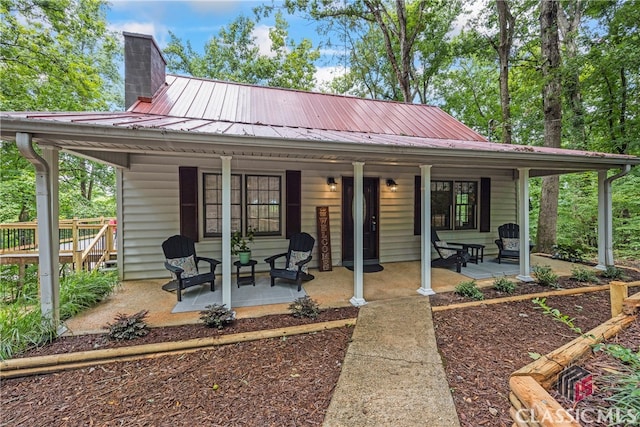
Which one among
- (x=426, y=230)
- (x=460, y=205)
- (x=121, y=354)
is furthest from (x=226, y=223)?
(x=460, y=205)

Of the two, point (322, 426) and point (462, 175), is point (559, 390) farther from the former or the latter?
point (462, 175)

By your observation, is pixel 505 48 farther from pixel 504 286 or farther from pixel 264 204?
pixel 264 204

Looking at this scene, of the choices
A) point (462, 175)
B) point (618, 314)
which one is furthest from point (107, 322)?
point (462, 175)

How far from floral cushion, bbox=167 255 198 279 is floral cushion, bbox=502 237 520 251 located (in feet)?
22.4

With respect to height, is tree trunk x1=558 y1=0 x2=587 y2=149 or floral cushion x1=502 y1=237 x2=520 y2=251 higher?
tree trunk x1=558 y1=0 x2=587 y2=149

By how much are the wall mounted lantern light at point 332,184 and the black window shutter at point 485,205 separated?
396cm

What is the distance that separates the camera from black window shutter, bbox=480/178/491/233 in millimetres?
7004

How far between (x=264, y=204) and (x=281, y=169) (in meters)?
0.82

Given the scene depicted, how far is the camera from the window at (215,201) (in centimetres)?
542

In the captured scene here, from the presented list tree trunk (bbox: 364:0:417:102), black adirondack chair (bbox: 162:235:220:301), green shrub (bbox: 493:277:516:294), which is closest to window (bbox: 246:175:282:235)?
black adirondack chair (bbox: 162:235:220:301)

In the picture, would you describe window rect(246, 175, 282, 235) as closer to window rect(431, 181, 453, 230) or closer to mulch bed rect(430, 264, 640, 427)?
mulch bed rect(430, 264, 640, 427)

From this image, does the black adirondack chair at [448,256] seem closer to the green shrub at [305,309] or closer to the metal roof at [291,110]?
the metal roof at [291,110]

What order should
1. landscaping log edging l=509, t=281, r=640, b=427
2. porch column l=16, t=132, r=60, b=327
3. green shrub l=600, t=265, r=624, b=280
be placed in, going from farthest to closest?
green shrub l=600, t=265, r=624, b=280, porch column l=16, t=132, r=60, b=327, landscaping log edging l=509, t=281, r=640, b=427

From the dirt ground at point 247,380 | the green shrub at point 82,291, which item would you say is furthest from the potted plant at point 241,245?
the green shrub at point 82,291
